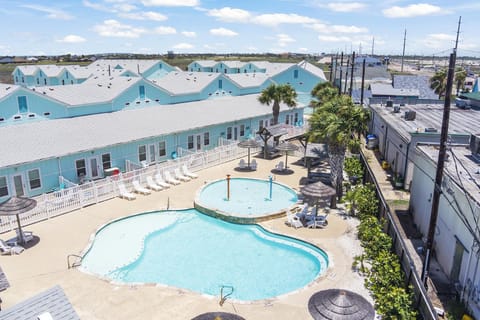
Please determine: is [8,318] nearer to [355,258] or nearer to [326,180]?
[355,258]

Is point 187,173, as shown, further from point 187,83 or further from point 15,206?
point 187,83

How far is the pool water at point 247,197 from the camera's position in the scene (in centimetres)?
2220

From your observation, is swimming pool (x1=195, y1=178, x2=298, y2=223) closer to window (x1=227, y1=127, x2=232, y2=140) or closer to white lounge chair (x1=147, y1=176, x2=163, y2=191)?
white lounge chair (x1=147, y1=176, x2=163, y2=191)

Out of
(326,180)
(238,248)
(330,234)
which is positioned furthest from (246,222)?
(326,180)

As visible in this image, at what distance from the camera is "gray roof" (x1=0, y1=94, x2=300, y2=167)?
2250 centimetres

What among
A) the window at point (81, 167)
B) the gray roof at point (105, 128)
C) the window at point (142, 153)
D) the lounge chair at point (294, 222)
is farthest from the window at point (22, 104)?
the lounge chair at point (294, 222)

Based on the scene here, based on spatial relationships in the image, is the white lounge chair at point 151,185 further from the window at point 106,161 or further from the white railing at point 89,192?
the window at point 106,161

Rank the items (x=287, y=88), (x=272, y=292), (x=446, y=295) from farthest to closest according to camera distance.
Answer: (x=287, y=88) < (x=272, y=292) < (x=446, y=295)

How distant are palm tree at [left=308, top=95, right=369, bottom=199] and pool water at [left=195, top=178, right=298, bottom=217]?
3679 mm

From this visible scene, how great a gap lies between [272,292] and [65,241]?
10227mm

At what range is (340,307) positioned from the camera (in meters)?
9.77

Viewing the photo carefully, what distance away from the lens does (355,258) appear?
15.6 metres

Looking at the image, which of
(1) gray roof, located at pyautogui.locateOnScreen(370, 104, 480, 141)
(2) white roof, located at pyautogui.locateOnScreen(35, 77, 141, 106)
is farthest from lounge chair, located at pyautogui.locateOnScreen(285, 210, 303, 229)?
(2) white roof, located at pyautogui.locateOnScreen(35, 77, 141, 106)

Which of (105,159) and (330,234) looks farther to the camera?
(105,159)
